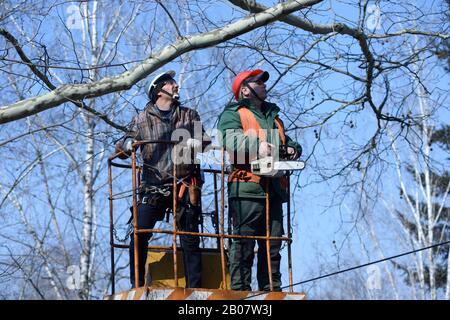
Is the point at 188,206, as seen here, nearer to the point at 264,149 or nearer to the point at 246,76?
the point at 264,149

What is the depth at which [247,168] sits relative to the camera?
938cm

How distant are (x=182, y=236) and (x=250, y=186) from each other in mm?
718

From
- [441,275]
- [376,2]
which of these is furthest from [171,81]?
[441,275]

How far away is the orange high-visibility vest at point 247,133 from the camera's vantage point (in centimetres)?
934

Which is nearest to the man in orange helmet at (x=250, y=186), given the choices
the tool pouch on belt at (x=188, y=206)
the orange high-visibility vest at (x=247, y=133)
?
the orange high-visibility vest at (x=247, y=133)

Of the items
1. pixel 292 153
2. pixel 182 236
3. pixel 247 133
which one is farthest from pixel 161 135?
pixel 292 153

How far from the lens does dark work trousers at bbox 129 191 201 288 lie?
936cm

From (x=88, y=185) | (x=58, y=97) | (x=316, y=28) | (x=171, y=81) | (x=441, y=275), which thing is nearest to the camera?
(x=58, y=97)

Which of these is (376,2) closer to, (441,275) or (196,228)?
(196,228)

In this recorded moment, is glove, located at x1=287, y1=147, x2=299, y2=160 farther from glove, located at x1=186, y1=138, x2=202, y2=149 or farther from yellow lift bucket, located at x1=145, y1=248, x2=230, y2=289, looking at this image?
yellow lift bucket, located at x1=145, y1=248, x2=230, y2=289

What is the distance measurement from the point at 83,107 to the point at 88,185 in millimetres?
11573

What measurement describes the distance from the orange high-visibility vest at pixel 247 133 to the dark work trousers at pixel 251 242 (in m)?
0.17

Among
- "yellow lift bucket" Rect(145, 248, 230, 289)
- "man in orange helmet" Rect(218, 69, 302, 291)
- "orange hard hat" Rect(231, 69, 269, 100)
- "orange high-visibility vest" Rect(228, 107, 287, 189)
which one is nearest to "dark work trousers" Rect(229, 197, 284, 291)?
"man in orange helmet" Rect(218, 69, 302, 291)

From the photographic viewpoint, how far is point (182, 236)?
31.1 ft
